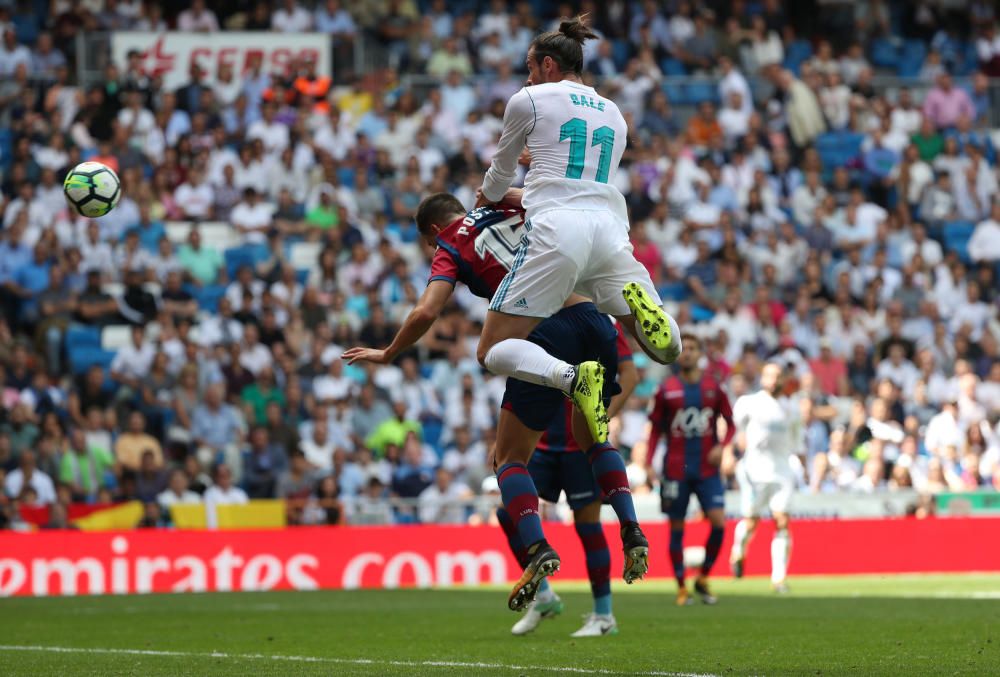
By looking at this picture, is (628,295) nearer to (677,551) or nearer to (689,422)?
(689,422)

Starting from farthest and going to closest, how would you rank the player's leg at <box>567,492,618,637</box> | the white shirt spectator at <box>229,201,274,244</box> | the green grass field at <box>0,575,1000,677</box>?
the white shirt spectator at <box>229,201,274,244</box>
the player's leg at <box>567,492,618,637</box>
the green grass field at <box>0,575,1000,677</box>

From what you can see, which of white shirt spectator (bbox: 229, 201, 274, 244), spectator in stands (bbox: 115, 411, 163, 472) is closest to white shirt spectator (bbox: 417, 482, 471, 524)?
spectator in stands (bbox: 115, 411, 163, 472)

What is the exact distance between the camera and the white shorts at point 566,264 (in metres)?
8.27

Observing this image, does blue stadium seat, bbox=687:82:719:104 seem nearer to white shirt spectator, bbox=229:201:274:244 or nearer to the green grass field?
white shirt spectator, bbox=229:201:274:244

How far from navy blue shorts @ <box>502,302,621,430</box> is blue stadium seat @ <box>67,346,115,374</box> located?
13.1 meters

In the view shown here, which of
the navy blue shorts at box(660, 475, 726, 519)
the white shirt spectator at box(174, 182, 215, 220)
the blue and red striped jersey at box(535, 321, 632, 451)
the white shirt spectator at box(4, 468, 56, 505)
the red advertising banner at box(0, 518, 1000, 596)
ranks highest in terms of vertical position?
the white shirt spectator at box(174, 182, 215, 220)

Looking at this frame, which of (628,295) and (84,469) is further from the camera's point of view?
(84,469)

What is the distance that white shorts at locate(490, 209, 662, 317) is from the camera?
827 cm

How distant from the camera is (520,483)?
28.9 feet

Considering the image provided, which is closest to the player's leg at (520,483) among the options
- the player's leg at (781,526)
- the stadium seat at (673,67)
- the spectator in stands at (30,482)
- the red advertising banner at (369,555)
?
the player's leg at (781,526)

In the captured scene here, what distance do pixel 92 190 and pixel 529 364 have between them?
174 inches

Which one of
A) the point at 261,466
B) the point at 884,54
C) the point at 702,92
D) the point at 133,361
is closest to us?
the point at 261,466

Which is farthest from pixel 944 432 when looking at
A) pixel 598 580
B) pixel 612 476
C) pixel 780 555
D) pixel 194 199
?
pixel 612 476

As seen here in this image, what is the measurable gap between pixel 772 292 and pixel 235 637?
47.3 feet
